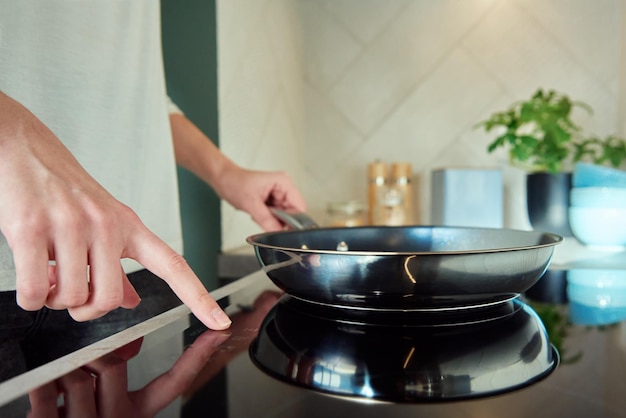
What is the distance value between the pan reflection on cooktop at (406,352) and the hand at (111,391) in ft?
0.14

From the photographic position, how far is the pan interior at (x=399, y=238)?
50 centimetres

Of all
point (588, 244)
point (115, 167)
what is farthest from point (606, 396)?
point (588, 244)

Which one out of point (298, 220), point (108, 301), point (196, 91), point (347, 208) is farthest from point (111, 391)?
point (347, 208)

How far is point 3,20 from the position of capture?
46 cm

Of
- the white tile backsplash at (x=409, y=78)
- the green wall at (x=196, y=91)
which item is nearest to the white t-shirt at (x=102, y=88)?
the green wall at (x=196, y=91)

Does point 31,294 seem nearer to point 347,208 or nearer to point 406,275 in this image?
point 406,275

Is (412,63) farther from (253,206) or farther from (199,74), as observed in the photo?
(253,206)

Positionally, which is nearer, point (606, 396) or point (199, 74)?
point (606, 396)

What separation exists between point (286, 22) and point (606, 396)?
1.24 metres

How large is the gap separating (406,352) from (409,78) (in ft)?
3.92

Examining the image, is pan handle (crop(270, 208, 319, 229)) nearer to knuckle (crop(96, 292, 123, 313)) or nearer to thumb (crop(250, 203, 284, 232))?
thumb (crop(250, 203, 284, 232))

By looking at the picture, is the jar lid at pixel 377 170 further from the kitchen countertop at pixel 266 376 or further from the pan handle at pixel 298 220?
the kitchen countertop at pixel 266 376

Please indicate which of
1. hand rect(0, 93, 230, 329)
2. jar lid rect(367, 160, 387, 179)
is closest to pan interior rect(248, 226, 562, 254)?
hand rect(0, 93, 230, 329)

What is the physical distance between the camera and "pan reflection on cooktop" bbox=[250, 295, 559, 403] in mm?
250
